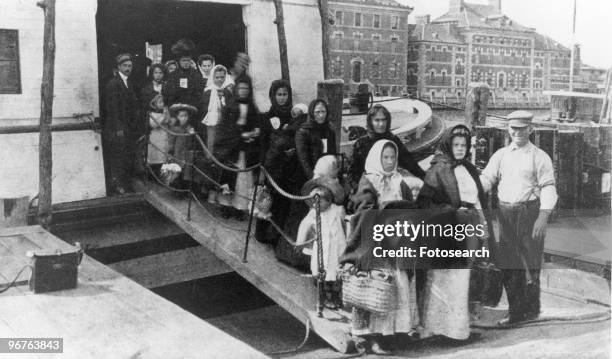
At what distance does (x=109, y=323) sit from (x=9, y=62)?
125 inches

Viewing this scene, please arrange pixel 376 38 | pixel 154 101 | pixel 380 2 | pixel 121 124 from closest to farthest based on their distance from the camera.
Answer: pixel 121 124 → pixel 154 101 → pixel 376 38 → pixel 380 2

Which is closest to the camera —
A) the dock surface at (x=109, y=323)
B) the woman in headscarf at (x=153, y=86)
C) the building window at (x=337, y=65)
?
the dock surface at (x=109, y=323)

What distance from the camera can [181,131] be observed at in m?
6.33

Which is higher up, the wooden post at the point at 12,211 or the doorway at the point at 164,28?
the doorway at the point at 164,28

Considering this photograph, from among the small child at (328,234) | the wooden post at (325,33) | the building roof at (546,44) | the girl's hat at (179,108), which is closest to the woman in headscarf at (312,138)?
the small child at (328,234)

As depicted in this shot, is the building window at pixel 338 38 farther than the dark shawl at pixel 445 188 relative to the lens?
Yes

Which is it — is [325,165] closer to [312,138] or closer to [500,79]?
[312,138]

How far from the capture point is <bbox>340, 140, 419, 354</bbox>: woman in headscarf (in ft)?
14.1

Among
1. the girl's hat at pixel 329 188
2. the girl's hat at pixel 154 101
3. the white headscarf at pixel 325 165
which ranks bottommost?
the girl's hat at pixel 329 188

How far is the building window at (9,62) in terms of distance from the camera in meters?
5.78

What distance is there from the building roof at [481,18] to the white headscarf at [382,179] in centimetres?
219

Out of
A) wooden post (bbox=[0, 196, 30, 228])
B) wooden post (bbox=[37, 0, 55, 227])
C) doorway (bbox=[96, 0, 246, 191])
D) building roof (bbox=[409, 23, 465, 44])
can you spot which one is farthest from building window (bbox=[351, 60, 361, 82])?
wooden post (bbox=[0, 196, 30, 228])

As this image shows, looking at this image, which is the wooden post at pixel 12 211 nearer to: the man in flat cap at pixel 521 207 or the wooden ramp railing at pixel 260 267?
the wooden ramp railing at pixel 260 267

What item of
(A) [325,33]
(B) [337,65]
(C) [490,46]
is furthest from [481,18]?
(B) [337,65]
